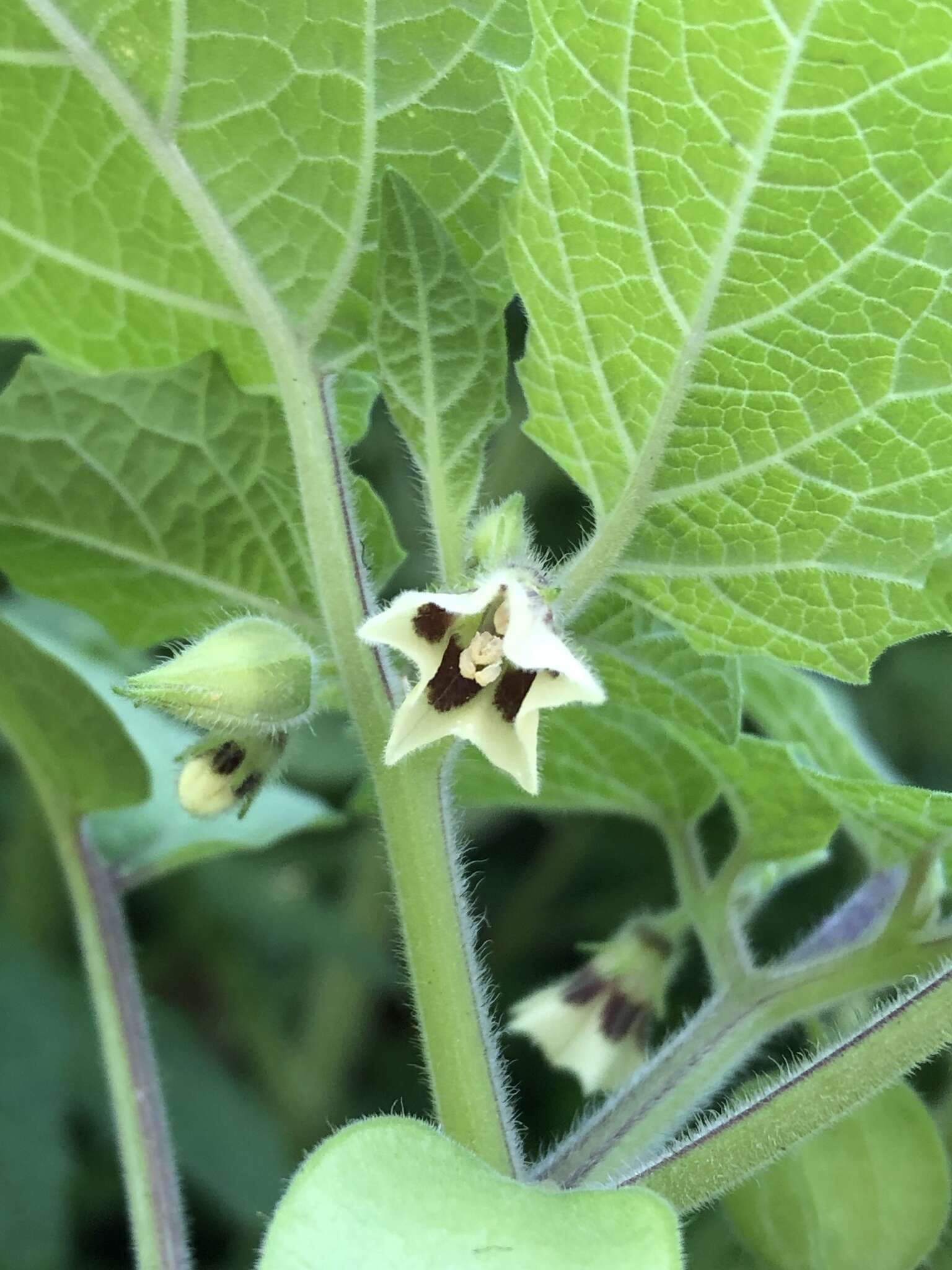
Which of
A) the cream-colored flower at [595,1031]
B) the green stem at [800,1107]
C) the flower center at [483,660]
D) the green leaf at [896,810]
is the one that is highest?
the flower center at [483,660]

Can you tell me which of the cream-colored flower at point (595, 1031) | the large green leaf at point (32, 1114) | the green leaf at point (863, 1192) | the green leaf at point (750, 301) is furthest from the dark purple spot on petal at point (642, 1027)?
the large green leaf at point (32, 1114)

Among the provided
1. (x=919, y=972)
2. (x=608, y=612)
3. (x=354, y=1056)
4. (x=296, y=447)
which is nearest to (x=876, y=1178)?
(x=919, y=972)

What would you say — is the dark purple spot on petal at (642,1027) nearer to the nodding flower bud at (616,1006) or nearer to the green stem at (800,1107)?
the nodding flower bud at (616,1006)

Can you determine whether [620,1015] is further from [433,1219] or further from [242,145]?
[242,145]

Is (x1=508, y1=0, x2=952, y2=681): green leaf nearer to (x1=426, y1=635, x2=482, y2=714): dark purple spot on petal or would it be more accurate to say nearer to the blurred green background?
(x1=426, y1=635, x2=482, y2=714): dark purple spot on petal

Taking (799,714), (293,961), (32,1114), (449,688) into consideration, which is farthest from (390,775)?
(293,961)

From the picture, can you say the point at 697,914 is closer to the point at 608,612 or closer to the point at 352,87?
the point at 608,612
